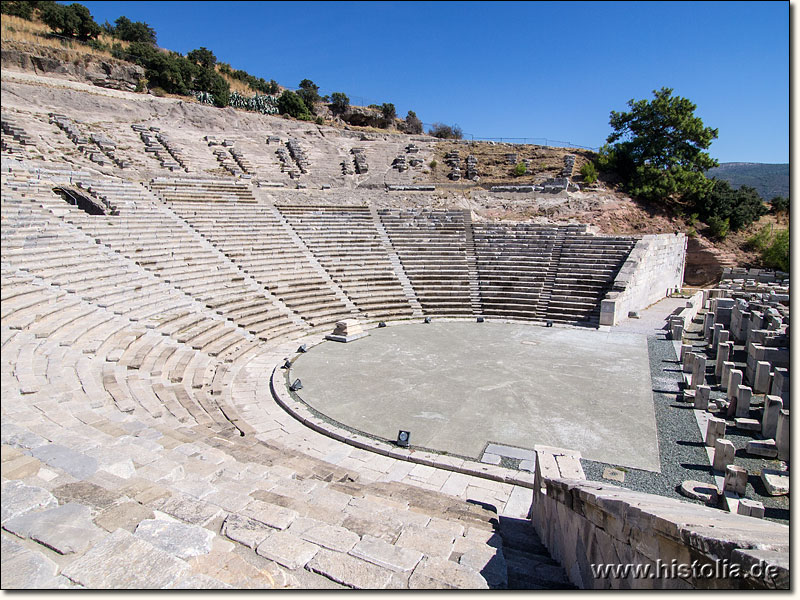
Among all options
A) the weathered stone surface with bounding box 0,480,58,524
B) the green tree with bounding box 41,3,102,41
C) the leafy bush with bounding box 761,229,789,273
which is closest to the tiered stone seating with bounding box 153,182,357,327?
the weathered stone surface with bounding box 0,480,58,524

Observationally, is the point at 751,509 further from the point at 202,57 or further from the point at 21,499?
the point at 202,57

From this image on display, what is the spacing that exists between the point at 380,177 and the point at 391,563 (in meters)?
30.2

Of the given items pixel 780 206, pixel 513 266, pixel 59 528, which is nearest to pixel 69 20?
pixel 513 266

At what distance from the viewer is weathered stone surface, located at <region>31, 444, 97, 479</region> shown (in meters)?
4.52

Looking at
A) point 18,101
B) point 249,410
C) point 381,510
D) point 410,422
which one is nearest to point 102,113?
point 18,101

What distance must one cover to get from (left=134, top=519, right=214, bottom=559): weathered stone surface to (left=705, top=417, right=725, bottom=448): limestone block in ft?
27.9

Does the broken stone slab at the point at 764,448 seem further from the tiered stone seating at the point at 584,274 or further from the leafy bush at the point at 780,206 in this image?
the leafy bush at the point at 780,206

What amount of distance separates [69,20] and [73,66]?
11.4 metres

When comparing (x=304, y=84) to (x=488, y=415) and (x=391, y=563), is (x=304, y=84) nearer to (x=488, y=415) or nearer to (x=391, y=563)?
(x=488, y=415)

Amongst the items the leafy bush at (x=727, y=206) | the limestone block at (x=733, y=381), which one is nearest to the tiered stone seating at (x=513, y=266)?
the limestone block at (x=733, y=381)

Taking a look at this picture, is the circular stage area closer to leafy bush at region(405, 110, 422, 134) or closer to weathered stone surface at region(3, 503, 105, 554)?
weathered stone surface at region(3, 503, 105, 554)

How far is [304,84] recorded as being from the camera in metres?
57.2

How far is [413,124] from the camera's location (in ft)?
160

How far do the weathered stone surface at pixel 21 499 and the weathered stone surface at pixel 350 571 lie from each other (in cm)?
216
